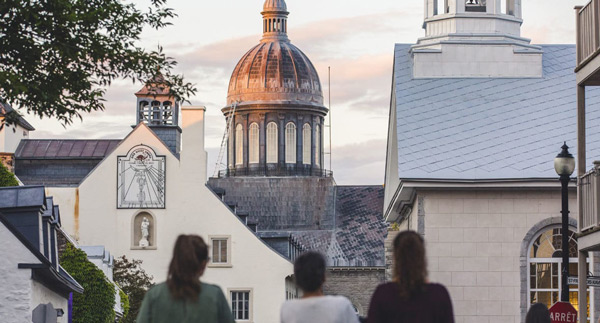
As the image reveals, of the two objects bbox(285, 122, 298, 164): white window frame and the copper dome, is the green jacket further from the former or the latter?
the copper dome

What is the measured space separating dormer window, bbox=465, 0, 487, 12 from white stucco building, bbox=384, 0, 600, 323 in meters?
2.68

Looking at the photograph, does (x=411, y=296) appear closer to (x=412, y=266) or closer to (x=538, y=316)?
(x=412, y=266)

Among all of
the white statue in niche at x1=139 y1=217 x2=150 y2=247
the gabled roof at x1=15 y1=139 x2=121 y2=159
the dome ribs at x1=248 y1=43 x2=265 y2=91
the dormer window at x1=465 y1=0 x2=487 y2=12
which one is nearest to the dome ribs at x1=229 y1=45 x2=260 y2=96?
the dome ribs at x1=248 y1=43 x2=265 y2=91

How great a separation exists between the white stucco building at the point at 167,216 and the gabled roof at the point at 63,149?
12226 millimetres

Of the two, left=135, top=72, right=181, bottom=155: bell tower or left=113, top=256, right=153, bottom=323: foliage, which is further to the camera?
left=135, top=72, right=181, bottom=155: bell tower

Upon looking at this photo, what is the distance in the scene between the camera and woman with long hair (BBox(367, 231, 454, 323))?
912 centimetres

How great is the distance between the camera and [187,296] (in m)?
9.11

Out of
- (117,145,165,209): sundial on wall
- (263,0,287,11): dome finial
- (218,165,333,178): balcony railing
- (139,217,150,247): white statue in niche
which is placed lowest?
(139,217,150,247): white statue in niche

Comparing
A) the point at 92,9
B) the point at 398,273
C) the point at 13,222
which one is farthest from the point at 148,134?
the point at 398,273

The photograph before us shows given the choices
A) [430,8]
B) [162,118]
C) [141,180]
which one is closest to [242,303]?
[141,180]

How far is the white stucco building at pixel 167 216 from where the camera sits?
78875 mm

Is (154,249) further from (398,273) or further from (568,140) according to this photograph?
(398,273)

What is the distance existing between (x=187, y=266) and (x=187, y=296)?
0.19 m

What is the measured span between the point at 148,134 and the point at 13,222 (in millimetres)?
55604
